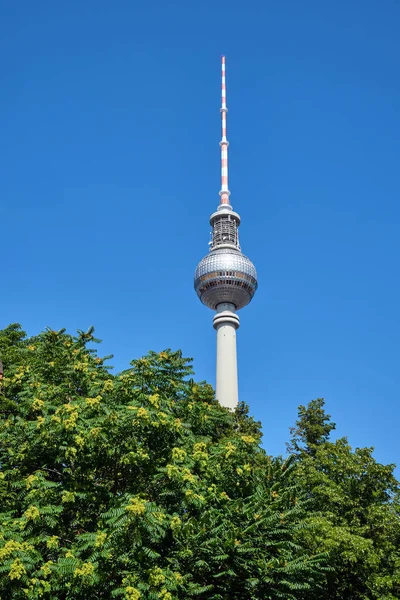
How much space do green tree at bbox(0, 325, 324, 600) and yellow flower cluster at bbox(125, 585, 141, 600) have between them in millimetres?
22

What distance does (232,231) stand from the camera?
10025cm

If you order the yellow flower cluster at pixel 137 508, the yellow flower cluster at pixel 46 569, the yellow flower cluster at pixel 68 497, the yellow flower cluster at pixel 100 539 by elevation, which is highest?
the yellow flower cluster at pixel 68 497

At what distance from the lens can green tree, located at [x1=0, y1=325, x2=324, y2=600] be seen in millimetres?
14008

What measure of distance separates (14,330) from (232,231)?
6849cm

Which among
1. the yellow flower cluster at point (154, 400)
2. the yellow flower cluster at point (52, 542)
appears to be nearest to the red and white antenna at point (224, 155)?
the yellow flower cluster at point (154, 400)

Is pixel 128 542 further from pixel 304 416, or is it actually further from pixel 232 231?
pixel 232 231

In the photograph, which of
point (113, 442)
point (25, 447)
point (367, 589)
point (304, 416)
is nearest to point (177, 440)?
point (113, 442)

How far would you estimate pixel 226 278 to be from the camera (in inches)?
3644

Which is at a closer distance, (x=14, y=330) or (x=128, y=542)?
(x=128, y=542)

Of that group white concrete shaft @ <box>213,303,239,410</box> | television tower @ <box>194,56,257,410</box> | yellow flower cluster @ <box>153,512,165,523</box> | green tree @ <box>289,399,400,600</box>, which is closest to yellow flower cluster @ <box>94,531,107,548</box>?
yellow flower cluster @ <box>153,512,165,523</box>

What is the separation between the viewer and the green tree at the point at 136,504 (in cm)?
1401

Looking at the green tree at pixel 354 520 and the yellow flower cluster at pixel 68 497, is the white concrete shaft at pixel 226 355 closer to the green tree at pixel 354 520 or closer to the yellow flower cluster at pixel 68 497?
the green tree at pixel 354 520

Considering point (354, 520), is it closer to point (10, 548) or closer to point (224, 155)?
point (10, 548)

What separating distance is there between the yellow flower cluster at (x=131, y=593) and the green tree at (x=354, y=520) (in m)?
8.61
